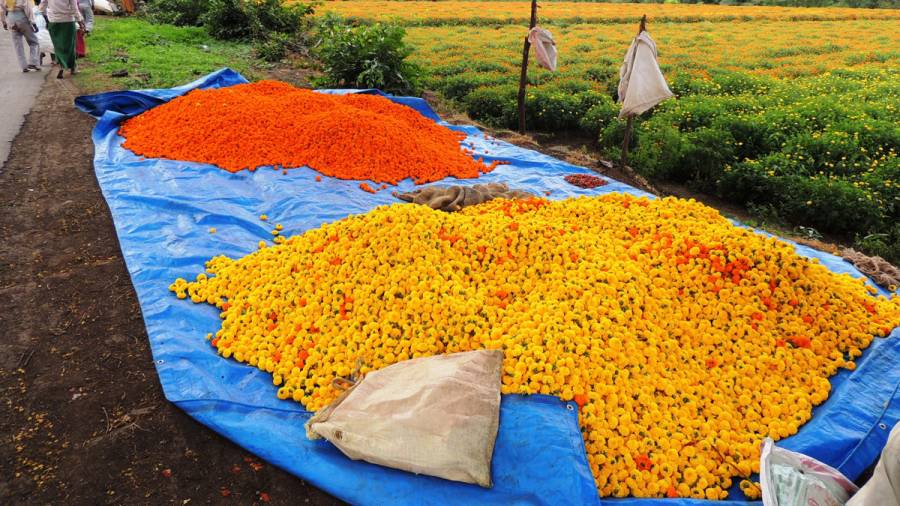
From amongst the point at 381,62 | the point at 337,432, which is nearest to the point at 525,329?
the point at 337,432

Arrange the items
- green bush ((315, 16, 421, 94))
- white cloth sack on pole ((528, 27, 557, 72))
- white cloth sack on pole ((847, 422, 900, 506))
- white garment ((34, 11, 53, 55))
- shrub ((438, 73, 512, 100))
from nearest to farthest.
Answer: white cloth sack on pole ((847, 422, 900, 506)) < white cloth sack on pole ((528, 27, 557, 72)) < green bush ((315, 16, 421, 94)) < shrub ((438, 73, 512, 100)) < white garment ((34, 11, 53, 55))

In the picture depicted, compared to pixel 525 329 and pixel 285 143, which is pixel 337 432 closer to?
pixel 525 329

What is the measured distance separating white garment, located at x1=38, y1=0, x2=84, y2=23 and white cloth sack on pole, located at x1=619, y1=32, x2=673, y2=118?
34.2ft

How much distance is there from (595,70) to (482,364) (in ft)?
41.9

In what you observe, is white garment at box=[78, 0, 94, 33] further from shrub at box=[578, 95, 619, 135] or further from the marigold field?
shrub at box=[578, 95, 619, 135]

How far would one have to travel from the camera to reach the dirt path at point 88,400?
3010mm

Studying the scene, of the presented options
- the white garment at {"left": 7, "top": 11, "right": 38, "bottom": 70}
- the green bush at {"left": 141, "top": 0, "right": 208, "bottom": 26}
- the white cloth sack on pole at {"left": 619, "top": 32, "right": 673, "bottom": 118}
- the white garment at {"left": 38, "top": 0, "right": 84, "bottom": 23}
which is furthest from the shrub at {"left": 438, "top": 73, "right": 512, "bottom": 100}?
the green bush at {"left": 141, "top": 0, "right": 208, "bottom": 26}

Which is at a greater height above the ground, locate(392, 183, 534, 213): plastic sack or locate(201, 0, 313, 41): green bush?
locate(201, 0, 313, 41): green bush

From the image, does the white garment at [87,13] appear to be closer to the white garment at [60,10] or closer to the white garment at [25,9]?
the white garment at [25,9]

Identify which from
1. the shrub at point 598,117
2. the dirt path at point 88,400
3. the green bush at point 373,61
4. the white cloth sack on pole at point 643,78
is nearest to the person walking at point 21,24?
the green bush at point 373,61

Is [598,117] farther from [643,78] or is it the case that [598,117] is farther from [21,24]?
[21,24]

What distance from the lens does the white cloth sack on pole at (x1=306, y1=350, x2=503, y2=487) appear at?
9.42 feet

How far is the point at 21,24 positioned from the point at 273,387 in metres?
11.6

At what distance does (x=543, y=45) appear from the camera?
8.66 metres
